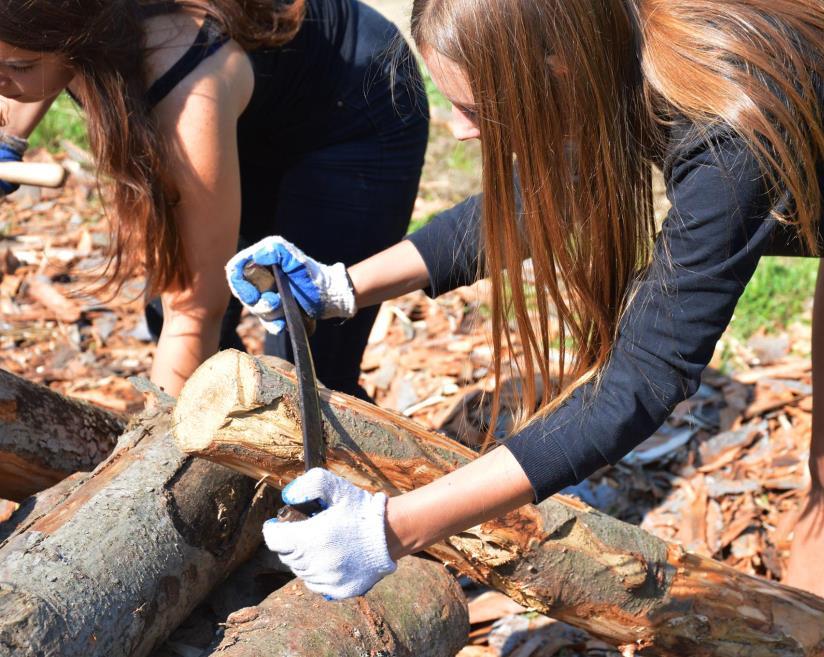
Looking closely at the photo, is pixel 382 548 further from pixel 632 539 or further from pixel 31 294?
pixel 31 294

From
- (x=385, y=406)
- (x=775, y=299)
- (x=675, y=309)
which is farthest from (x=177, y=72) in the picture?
(x=775, y=299)

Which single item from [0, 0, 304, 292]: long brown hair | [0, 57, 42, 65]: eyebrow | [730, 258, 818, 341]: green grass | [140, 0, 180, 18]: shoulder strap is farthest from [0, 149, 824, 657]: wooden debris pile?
[140, 0, 180, 18]: shoulder strap

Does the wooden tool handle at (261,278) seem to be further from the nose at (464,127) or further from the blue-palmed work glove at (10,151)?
the blue-palmed work glove at (10,151)

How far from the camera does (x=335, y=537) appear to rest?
167 cm

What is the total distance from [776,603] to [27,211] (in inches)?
176

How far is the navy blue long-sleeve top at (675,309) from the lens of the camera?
5.52ft

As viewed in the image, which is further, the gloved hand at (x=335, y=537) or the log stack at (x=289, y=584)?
the log stack at (x=289, y=584)

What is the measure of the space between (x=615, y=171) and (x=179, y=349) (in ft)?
4.48

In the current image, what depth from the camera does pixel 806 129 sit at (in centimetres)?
177

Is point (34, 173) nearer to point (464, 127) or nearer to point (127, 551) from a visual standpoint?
point (127, 551)

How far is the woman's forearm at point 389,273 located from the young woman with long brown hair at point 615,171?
0.55 meters

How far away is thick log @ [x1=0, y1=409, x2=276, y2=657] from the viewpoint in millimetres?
1807

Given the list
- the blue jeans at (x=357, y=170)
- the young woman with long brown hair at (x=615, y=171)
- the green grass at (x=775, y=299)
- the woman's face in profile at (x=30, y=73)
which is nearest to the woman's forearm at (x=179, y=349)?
the blue jeans at (x=357, y=170)

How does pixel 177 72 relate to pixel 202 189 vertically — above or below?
above
